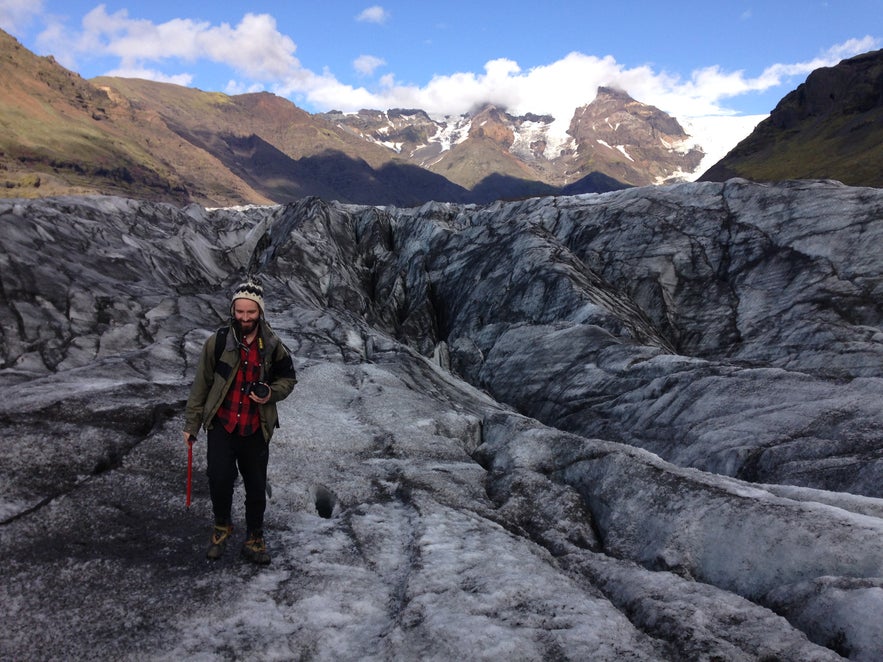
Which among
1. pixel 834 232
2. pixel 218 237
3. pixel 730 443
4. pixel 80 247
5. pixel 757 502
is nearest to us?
pixel 757 502

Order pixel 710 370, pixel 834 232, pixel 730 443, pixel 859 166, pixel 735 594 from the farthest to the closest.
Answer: pixel 859 166 → pixel 834 232 → pixel 710 370 → pixel 730 443 → pixel 735 594

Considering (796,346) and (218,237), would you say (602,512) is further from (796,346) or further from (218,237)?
(218,237)

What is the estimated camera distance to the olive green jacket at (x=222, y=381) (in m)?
7.51

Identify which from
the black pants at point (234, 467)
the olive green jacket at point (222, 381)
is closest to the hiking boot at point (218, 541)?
the black pants at point (234, 467)

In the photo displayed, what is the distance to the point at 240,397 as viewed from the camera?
297 inches

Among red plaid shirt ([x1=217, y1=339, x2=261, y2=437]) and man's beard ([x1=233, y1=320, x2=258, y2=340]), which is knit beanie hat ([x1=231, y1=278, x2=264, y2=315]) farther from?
red plaid shirt ([x1=217, y1=339, x2=261, y2=437])

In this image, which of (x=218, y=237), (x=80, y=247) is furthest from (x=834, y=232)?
(x=218, y=237)

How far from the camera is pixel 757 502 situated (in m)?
9.77

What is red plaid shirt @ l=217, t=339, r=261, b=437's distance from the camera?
751cm

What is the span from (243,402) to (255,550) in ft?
7.94

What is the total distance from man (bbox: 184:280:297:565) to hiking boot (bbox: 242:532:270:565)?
0.9 inches

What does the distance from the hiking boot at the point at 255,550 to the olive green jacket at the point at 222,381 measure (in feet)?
5.56

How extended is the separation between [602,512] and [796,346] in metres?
27.3

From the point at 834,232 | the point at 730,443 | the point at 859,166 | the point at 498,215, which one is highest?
the point at 859,166
